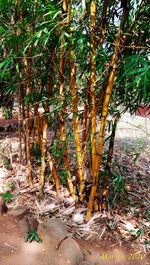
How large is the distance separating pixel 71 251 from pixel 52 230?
0.68 ft

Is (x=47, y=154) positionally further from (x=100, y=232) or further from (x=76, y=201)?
(x=100, y=232)

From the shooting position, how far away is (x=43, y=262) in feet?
5.97

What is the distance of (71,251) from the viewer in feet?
6.37

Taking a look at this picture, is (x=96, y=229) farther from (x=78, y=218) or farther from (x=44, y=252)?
(x=44, y=252)

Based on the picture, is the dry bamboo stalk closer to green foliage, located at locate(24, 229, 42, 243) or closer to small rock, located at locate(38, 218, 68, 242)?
small rock, located at locate(38, 218, 68, 242)

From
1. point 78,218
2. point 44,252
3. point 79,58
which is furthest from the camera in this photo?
point 78,218

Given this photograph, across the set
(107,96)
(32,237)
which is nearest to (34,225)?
(32,237)

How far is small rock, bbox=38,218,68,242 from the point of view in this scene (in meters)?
2.00

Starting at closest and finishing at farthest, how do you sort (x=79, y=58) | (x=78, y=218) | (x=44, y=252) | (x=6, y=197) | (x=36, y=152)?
1. (x=44, y=252)
2. (x=79, y=58)
3. (x=78, y=218)
4. (x=6, y=197)
5. (x=36, y=152)

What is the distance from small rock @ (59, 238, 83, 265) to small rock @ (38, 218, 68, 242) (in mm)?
52

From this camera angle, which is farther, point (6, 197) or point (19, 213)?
point (6, 197)

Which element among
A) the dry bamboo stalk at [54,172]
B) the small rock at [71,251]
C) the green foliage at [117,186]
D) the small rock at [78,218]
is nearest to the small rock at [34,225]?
the small rock at [71,251]

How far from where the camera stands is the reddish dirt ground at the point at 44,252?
1.81 meters

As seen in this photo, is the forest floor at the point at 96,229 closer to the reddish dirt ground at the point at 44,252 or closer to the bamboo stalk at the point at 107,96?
the reddish dirt ground at the point at 44,252
